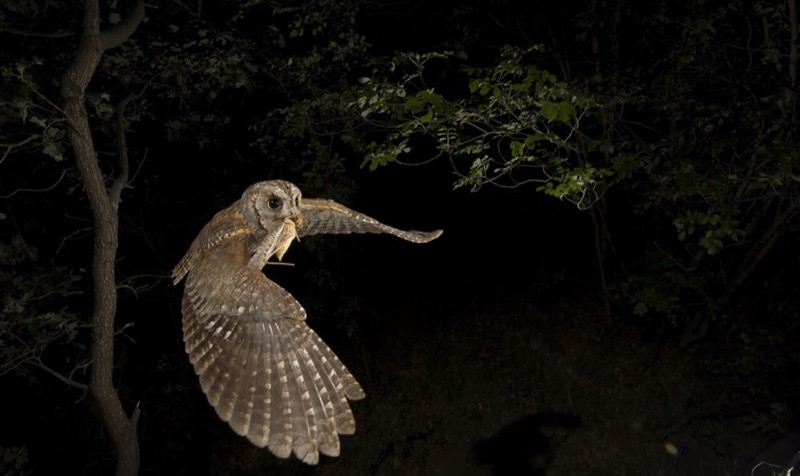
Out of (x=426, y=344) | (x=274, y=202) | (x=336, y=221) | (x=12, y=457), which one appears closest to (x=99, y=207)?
(x=336, y=221)

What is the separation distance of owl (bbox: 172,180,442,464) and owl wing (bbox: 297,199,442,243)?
0.22 ft

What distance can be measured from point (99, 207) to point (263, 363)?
2115 millimetres

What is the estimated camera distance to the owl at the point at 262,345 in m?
2.18

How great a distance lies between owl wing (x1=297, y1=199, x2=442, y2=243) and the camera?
266 cm

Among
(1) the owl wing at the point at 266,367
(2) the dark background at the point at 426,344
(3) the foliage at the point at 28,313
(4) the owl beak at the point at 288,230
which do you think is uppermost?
(4) the owl beak at the point at 288,230

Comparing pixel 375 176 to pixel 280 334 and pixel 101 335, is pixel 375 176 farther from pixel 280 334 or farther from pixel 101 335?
pixel 280 334

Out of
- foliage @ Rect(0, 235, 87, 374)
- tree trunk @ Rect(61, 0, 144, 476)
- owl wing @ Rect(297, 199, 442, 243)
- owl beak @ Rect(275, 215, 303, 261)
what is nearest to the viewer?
owl beak @ Rect(275, 215, 303, 261)

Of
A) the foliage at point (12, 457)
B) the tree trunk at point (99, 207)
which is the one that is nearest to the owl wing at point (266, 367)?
the tree trunk at point (99, 207)

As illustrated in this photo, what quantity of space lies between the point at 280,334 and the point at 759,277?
676cm

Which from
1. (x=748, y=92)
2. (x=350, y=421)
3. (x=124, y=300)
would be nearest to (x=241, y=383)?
(x=350, y=421)

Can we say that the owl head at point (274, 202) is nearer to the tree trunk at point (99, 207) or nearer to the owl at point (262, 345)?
the owl at point (262, 345)

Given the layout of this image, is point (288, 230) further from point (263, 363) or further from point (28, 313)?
point (28, 313)

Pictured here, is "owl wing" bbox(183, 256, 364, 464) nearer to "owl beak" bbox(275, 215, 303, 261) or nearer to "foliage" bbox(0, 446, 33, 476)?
"owl beak" bbox(275, 215, 303, 261)

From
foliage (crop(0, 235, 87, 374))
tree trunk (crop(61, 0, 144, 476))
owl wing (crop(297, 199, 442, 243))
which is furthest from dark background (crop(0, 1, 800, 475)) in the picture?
owl wing (crop(297, 199, 442, 243))
